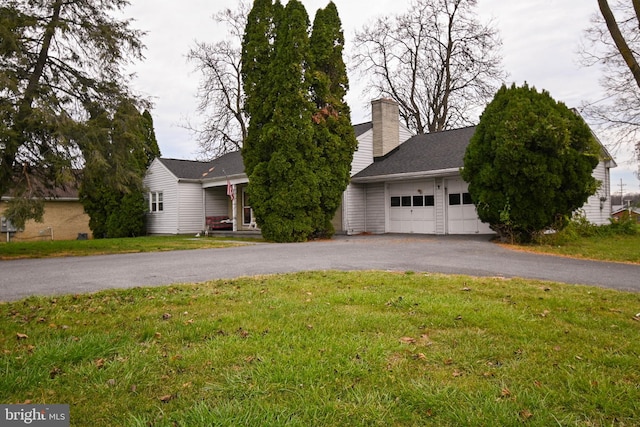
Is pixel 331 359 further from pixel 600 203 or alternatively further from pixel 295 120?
pixel 600 203

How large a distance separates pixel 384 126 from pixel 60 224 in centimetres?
2079

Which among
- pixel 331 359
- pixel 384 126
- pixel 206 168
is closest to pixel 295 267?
pixel 331 359

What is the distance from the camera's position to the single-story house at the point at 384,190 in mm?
16891

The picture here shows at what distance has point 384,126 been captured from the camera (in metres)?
20.5

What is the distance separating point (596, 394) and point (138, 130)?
1376cm

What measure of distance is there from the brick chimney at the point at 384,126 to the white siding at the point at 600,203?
27.9ft

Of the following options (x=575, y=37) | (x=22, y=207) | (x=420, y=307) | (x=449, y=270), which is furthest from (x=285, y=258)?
(x=575, y=37)

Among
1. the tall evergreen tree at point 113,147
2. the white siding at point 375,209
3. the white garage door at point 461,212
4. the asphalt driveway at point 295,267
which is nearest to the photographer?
the asphalt driveway at point 295,267

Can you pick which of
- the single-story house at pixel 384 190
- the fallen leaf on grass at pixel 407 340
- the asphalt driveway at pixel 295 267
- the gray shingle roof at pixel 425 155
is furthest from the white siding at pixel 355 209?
the fallen leaf on grass at pixel 407 340

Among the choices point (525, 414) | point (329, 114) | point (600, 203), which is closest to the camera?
point (525, 414)

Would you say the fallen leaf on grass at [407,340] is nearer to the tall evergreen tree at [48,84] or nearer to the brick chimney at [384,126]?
the tall evergreen tree at [48,84]

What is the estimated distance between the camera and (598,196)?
17875mm

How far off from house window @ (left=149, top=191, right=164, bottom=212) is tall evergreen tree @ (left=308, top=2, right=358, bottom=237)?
1227 cm

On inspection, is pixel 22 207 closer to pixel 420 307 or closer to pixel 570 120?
pixel 420 307
